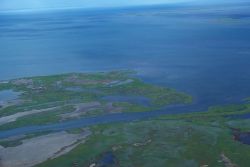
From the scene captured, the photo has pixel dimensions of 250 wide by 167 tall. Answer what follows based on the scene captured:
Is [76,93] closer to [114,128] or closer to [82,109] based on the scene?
[82,109]

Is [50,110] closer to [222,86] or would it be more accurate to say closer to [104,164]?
[104,164]

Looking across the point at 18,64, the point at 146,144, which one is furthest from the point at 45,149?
the point at 18,64

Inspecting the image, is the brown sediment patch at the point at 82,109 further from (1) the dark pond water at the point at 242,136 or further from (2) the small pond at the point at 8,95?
(1) the dark pond water at the point at 242,136

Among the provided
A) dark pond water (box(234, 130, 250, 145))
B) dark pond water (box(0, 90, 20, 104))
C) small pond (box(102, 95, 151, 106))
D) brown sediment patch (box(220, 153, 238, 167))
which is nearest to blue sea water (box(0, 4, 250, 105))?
small pond (box(102, 95, 151, 106))

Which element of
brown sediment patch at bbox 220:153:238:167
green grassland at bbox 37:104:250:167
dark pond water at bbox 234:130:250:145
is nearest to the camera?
brown sediment patch at bbox 220:153:238:167

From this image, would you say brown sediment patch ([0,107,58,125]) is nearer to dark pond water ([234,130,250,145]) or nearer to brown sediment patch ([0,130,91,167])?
brown sediment patch ([0,130,91,167])
